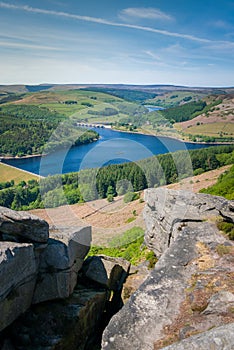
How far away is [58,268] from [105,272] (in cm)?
250

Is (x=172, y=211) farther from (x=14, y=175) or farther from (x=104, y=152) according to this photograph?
(x=14, y=175)

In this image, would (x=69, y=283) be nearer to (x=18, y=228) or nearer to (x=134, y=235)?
(x=18, y=228)

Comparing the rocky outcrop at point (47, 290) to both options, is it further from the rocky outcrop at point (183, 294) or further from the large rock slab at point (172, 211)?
the large rock slab at point (172, 211)

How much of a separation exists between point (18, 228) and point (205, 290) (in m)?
6.52

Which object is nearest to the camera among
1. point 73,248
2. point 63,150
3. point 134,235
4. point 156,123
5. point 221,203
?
point 73,248

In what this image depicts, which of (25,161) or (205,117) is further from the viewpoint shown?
(205,117)

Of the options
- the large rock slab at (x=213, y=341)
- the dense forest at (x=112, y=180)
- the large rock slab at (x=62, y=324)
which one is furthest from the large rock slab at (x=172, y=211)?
the dense forest at (x=112, y=180)

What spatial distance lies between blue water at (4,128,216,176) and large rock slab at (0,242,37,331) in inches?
867

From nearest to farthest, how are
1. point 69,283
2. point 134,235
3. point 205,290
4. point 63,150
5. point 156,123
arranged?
point 205,290, point 69,283, point 134,235, point 156,123, point 63,150

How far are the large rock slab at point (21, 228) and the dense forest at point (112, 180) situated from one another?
20.7 meters

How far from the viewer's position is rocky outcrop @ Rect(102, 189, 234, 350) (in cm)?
764

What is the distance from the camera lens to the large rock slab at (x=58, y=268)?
450 inches

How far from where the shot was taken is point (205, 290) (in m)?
9.20

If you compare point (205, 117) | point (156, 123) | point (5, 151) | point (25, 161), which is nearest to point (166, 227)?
point (156, 123)
